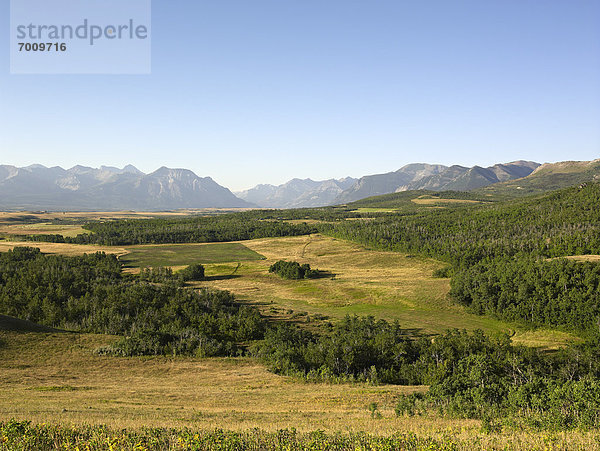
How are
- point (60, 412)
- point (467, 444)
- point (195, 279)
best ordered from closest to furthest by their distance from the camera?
point (467, 444) < point (60, 412) < point (195, 279)

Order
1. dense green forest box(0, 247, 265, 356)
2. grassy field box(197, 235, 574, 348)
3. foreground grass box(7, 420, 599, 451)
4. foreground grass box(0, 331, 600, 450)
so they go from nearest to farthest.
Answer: foreground grass box(7, 420, 599, 451), foreground grass box(0, 331, 600, 450), dense green forest box(0, 247, 265, 356), grassy field box(197, 235, 574, 348)

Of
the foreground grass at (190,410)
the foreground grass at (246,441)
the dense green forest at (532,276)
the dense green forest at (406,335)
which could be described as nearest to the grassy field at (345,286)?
the dense green forest at (532,276)

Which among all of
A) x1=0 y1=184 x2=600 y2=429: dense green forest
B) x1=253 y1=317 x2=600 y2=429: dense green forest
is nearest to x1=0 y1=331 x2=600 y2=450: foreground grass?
x1=253 y1=317 x2=600 y2=429: dense green forest

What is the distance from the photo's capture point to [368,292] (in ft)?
387

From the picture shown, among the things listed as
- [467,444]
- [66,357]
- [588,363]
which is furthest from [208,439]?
[588,363]

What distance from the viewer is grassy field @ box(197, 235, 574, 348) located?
90.1 m

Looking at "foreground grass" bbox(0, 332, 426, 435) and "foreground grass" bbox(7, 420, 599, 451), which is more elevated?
"foreground grass" bbox(7, 420, 599, 451)

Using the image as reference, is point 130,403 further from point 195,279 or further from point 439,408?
point 195,279

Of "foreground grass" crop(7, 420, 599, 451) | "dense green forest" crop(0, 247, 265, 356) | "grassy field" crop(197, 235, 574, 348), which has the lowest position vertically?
"grassy field" crop(197, 235, 574, 348)

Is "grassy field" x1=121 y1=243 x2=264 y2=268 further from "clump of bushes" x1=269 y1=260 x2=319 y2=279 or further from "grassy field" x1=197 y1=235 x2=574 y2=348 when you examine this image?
"clump of bushes" x1=269 y1=260 x2=319 y2=279

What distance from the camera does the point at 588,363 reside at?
193 feet

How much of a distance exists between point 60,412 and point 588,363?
7342 cm

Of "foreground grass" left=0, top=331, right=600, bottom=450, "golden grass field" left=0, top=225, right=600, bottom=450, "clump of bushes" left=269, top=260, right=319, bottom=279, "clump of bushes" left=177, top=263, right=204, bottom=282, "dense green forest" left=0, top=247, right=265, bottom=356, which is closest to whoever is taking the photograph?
"foreground grass" left=0, top=331, right=600, bottom=450

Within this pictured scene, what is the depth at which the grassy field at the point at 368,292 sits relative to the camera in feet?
296
